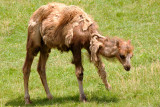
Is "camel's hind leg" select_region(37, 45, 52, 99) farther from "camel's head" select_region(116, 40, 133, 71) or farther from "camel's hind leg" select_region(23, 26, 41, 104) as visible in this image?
"camel's head" select_region(116, 40, 133, 71)

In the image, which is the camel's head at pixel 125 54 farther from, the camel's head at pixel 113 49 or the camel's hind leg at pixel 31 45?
the camel's hind leg at pixel 31 45

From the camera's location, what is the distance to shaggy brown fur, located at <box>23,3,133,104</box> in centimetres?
770

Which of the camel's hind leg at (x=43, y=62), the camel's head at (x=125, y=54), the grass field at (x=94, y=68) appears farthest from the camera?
the camel's hind leg at (x=43, y=62)

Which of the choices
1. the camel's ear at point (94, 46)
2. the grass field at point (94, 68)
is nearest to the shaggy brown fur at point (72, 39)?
the camel's ear at point (94, 46)

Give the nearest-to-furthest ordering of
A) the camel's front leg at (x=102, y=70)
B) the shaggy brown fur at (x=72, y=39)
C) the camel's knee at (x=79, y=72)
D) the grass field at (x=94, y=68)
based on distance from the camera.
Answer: the shaggy brown fur at (x=72, y=39) < the camel's knee at (x=79, y=72) < the camel's front leg at (x=102, y=70) < the grass field at (x=94, y=68)

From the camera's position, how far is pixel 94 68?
10836mm

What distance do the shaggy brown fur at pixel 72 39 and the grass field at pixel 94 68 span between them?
A: 1.49ft

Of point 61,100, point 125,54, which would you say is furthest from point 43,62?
point 125,54

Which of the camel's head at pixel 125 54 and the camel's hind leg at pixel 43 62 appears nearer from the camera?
the camel's head at pixel 125 54

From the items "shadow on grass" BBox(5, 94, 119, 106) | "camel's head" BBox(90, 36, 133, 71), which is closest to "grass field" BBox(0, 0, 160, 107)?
"shadow on grass" BBox(5, 94, 119, 106)

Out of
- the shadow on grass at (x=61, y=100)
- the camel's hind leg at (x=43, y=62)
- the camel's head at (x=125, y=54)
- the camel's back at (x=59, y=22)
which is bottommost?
the shadow on grass at (x=61, y=100)

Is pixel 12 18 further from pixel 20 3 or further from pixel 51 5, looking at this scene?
pixel 51 5

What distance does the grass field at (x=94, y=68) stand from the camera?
8250 millimetres

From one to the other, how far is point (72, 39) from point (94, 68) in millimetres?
3155
